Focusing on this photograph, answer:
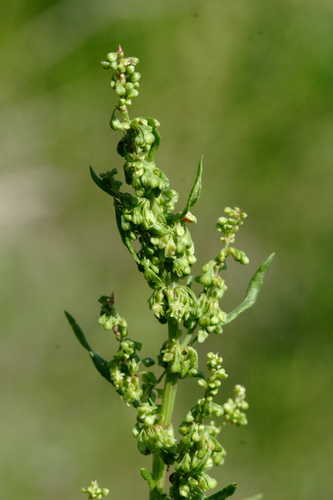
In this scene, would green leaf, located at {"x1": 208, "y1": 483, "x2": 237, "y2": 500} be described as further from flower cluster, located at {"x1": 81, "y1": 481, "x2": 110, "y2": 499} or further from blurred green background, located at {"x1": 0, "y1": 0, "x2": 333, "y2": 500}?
blurred green background, located at {"x1": 0, "y1": 0, "x2": 333, "y2": 500}

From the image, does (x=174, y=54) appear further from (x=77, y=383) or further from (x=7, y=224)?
(x=77, y=383)

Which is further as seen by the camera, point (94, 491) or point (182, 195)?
point (182, 195)

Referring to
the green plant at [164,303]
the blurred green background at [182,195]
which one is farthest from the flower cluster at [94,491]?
the blurred green background at [182,195]

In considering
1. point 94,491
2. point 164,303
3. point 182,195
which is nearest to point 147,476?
point 94,491

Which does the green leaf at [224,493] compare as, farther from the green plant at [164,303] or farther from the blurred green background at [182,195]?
the blurred green background at [182,195]

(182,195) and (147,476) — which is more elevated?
(182,195)

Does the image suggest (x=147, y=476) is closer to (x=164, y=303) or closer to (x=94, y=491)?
(x=94, y=491)
